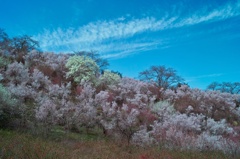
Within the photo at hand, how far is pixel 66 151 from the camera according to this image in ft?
22.8

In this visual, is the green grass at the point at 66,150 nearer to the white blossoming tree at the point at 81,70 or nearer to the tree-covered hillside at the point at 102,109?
the tree-covered hillside at the point at 102,109

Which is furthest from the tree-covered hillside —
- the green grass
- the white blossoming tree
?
the green grass

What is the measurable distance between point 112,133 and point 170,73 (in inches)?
904

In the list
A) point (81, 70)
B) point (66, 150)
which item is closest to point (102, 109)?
point (81, 70)

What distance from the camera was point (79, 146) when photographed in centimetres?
832

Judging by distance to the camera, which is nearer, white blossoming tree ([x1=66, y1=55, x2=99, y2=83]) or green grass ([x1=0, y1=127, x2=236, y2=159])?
green grass ([x1=0, y1=127, x2=236, y2=159])

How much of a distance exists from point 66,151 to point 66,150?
23 cm

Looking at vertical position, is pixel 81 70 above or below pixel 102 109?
above

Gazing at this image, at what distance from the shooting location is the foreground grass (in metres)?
5.68

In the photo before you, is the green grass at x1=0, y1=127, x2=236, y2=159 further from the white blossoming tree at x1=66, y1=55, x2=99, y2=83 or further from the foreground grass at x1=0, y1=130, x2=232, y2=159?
the white blossoming tree at x1=66, y1=55, x2=99, y2=83

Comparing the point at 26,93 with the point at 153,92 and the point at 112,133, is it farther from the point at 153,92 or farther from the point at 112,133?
the point at 153,92

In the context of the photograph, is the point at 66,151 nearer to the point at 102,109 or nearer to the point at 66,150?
the point at 66,150

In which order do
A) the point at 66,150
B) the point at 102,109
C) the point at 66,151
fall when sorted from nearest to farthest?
the point at 66,151, the point at 66,150, the point at 102,109

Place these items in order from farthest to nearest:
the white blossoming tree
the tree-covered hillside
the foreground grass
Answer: the white blossoming tree < the tree-covered hillside < the foreground grass
